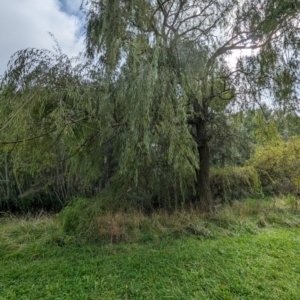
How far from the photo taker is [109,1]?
2404 millimetres

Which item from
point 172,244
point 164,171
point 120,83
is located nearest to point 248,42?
point 120,83

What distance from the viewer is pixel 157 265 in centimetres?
266

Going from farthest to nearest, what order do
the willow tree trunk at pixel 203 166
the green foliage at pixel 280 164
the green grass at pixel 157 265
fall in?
the green foliage at pixel 280 164 < the willow tree trunk at pixel 203 166 < the green grass at pixel 157 265

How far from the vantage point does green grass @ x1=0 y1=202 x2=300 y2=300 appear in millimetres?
2170

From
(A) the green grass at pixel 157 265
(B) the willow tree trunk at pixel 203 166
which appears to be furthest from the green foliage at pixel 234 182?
(A) the green grass at pixel 157 265

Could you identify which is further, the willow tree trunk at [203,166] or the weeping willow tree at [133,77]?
the willow tree trunk at [203,166]

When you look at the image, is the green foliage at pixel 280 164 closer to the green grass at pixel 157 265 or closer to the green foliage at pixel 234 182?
the green foliage at pixel 234 182

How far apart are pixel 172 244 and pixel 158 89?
97.9 inches

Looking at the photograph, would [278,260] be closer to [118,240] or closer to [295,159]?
[118,240]

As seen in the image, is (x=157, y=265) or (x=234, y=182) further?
(x=234, y=182)

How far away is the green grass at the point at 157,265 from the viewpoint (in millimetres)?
2170

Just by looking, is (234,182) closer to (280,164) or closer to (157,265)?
(280,164)

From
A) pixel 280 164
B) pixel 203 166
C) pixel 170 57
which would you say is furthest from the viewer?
pixel 280 164

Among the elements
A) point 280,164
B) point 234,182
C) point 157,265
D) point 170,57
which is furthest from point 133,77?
point 280,164
